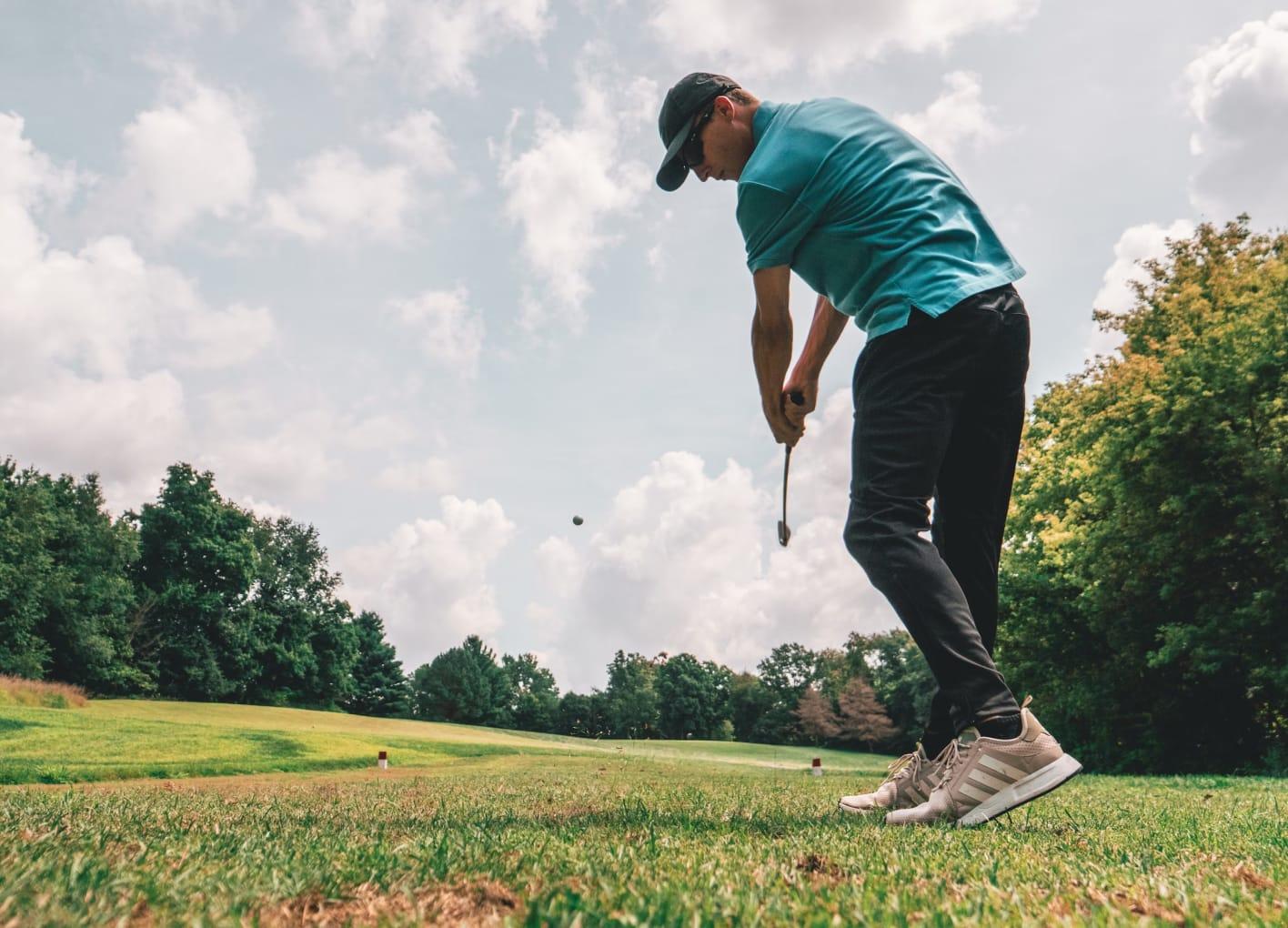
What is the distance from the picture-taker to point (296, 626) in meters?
61.1

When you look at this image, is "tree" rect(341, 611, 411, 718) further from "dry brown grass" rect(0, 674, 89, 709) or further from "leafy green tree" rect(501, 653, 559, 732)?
"dry brown grass" rect(0, 674, 89, 709)

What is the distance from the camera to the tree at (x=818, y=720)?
7044 centimetres

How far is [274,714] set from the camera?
3662 cm

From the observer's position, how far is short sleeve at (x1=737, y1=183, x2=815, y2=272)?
9.84 ft

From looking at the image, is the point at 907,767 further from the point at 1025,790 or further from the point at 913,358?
the point at 913,358

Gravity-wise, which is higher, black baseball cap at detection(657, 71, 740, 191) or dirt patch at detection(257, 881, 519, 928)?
black baseball cap at detection(657, 71, 740, 191)

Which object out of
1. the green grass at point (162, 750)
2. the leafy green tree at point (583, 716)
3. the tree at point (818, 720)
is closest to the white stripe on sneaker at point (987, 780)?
the green grass at point (162, 750)

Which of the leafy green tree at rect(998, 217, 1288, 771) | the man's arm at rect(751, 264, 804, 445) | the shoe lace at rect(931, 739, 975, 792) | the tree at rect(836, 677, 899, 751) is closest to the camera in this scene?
the shoe lace at rect(931, 739, 975, 792)

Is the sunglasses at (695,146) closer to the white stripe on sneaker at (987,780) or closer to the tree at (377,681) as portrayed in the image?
the white stripe on sneaker at (987,780)

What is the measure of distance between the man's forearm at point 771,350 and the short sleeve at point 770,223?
8.4 inches

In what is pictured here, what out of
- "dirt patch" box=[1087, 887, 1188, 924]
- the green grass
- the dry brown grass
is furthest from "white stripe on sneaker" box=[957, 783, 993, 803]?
the dry brown grass

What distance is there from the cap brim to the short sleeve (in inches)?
18.9

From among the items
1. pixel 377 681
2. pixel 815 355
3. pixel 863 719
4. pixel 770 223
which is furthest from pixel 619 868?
pixel 377 681

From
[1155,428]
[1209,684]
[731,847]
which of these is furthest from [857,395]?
[1209,684]
